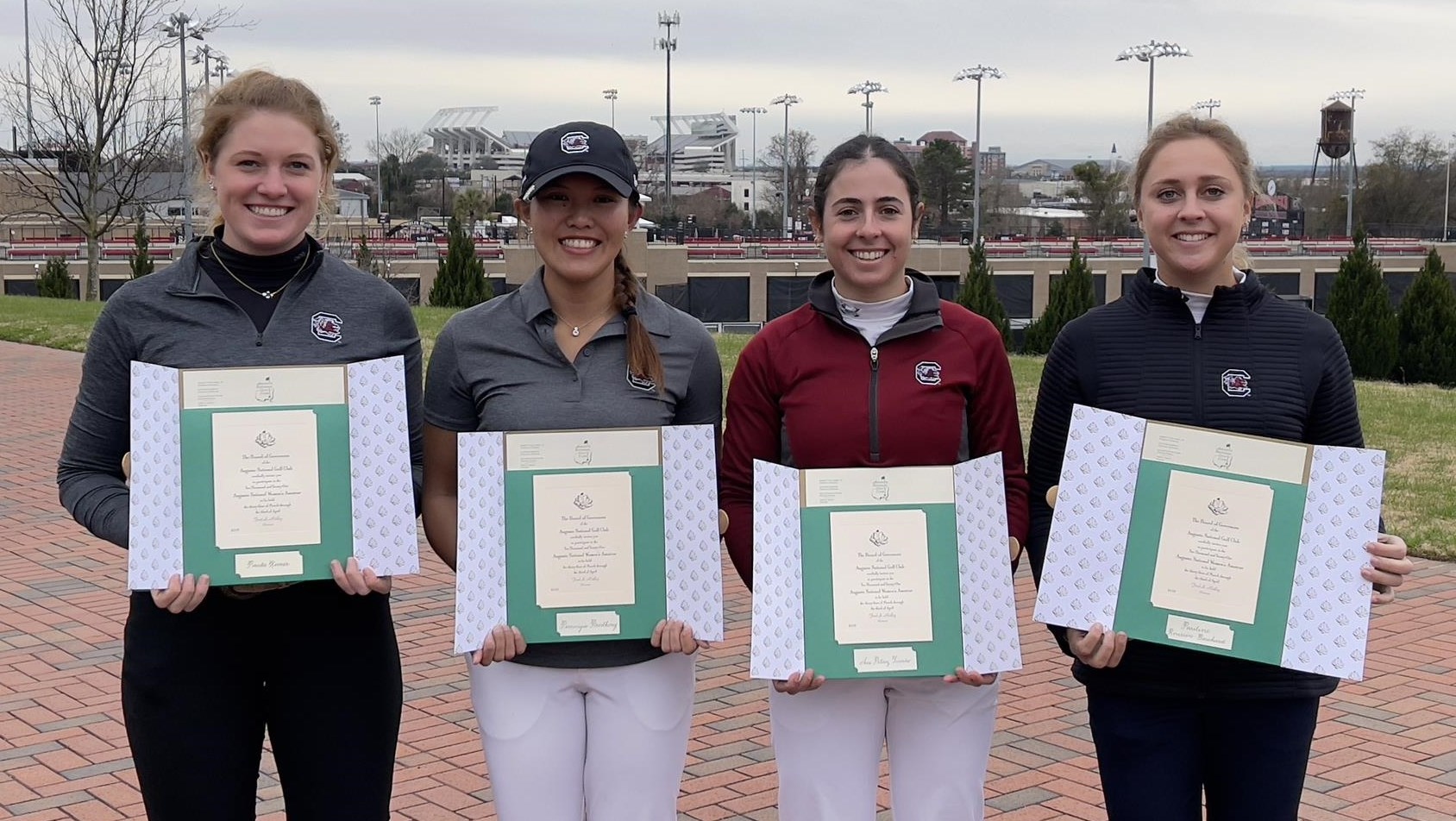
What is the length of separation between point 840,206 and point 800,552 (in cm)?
77

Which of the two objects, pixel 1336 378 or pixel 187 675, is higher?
pixel 1336 378

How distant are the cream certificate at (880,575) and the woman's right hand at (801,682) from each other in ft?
0.30

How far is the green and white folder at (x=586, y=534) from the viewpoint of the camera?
9.74ft

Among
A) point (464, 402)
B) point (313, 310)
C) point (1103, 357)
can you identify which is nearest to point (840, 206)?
point (1103, 357)

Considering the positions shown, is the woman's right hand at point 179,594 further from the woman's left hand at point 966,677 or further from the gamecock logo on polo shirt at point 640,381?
the woman's left hand at point 966,677

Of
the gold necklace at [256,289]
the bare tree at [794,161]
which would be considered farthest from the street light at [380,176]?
the gold necklace at [256,289]

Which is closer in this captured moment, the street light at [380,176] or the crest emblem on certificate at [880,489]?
the crest emblem on certificate at [880,489]

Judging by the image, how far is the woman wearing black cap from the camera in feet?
9.80

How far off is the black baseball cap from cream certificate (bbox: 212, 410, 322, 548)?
695 millimetres

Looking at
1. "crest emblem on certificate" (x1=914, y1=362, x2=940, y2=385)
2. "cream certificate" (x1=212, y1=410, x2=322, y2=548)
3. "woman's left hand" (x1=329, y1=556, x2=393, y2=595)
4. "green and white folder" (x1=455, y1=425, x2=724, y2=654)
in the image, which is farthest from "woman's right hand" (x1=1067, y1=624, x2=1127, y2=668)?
"cream certificate" (x1=212, y1=410, x2=322, y2=548)

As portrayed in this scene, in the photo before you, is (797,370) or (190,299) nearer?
(190,299)

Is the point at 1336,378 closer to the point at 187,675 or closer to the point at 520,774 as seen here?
the point at 520,774

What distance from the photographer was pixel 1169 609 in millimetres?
2879

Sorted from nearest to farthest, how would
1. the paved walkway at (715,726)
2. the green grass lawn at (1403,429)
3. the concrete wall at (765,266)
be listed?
1. the paved walkway at (715,726)
2. the green grass lawn at (1403,429)
3. the concrete wall at (765,266)
